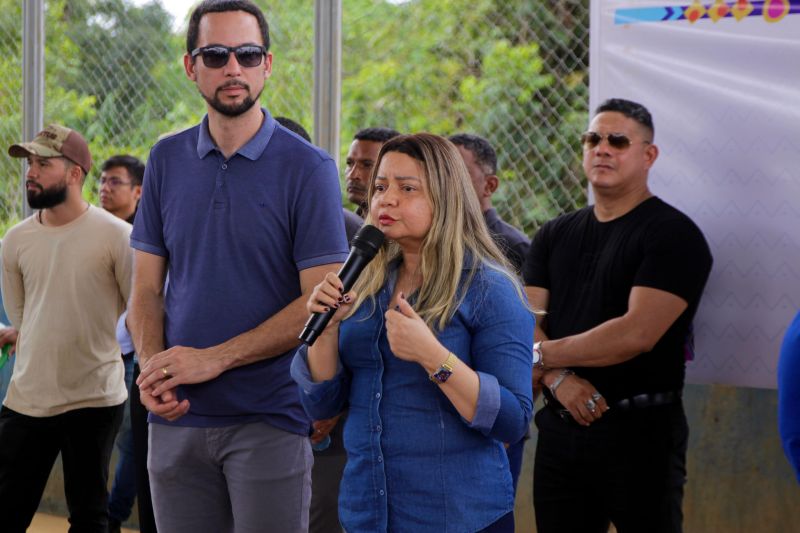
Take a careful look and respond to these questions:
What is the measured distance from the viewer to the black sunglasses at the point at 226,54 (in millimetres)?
2906

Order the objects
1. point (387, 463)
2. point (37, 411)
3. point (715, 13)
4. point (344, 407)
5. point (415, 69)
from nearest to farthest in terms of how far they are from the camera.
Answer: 1. point (387, 463)
2. point (344, 407)
3. point (715, 13)
4. point (37, 411)
5. point (415, 69)

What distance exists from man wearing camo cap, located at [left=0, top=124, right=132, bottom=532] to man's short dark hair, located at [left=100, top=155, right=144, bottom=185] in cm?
125

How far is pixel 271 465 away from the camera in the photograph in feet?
9.32

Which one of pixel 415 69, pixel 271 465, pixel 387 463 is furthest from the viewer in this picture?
pixel 415 69

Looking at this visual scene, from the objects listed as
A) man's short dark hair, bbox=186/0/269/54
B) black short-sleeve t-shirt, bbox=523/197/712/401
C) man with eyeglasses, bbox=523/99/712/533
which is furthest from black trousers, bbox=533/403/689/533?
man's short dark hair, bbox=186/0/269/54

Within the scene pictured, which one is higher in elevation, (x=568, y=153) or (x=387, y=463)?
(x=568, y=153)

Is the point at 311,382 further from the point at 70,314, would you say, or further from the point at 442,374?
the point at 70,314

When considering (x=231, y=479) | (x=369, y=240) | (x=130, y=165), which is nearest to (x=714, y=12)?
(x=369, y=240)

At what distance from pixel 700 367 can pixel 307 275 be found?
1.95 metres

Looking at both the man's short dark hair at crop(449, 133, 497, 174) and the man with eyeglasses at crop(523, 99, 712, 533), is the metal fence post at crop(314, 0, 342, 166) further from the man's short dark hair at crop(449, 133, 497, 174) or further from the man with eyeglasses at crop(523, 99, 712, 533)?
the man with eyeglasses at crop(523, 99, 712, 533)

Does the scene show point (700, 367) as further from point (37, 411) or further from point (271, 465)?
point (37, 411)

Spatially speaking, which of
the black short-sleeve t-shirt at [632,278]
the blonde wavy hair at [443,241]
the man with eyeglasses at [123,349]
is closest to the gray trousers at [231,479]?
the blonde wavy hair at [443,241]

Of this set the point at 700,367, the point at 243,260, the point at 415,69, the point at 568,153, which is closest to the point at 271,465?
the point at 243,260

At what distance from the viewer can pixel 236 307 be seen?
9.35 ft
